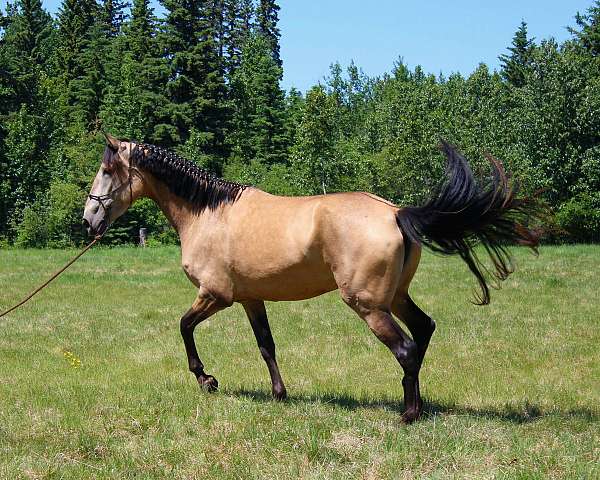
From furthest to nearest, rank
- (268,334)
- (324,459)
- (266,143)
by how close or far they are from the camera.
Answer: (266,143)
(268,334)
(324,459)

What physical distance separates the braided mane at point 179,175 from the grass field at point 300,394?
2090 mm

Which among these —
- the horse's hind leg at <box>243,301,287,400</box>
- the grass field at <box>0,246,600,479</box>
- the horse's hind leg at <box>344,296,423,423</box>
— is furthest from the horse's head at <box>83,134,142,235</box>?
the horse's hind leg at <box>344,296,423,423</box>

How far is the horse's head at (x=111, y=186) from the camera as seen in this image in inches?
287

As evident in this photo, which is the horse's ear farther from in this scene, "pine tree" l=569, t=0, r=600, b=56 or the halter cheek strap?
"pine tree" l=569, t=0, r=600, b=56

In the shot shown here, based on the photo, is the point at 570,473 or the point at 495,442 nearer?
the point at 570,473

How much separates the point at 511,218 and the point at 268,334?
2.81 meters

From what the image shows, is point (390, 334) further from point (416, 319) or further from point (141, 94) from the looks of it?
point (141, 94)

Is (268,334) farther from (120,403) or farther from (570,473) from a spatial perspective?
Answer: (570,473)

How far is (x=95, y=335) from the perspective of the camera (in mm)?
11828

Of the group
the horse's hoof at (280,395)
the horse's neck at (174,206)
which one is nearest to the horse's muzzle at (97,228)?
the horse's neck at (174,206)

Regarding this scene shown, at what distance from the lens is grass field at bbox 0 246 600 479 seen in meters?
4.95

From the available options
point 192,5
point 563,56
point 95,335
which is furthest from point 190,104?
point 95,335

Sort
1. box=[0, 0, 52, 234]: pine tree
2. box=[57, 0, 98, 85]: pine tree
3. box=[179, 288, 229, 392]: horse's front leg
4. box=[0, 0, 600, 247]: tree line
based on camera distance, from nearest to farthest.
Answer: box=[179, 288, 229, 392]: horse's front leg, box=[0, 0, 600, 247]: tree line, box=[0, 0, 52, 234]: pine tree, box=[57, 0, 98, 85]: pine tree

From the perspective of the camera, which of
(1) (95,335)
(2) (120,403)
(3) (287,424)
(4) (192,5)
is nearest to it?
(3) (287,424)
